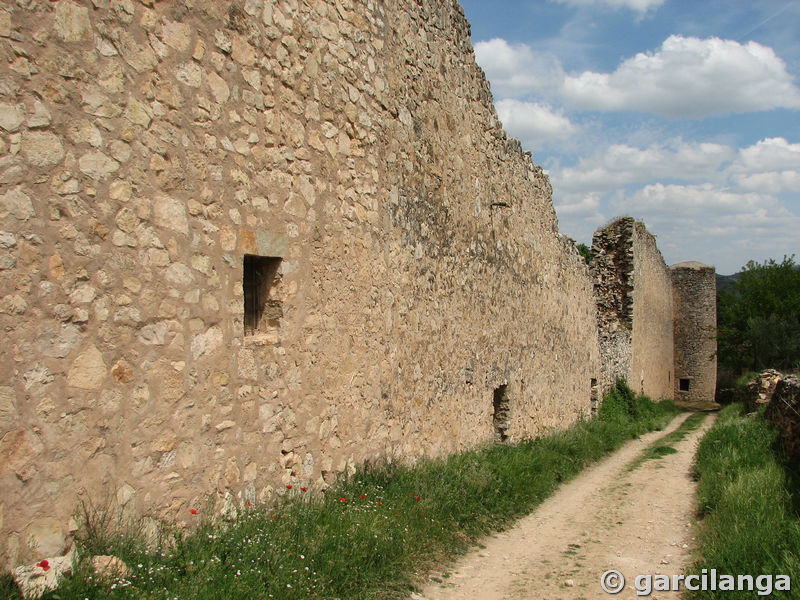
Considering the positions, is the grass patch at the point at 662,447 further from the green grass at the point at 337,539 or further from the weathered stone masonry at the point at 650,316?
the green grass at the point at 337,539

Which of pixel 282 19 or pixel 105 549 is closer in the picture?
pixel 105 549

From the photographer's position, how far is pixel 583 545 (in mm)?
6059

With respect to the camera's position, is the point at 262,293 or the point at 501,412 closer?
the point at 262,293

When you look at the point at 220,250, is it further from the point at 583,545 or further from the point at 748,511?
the point at 748,511

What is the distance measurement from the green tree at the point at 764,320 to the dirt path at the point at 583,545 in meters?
19.6

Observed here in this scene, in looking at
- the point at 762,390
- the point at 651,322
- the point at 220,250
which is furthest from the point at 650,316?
the point at 220,250

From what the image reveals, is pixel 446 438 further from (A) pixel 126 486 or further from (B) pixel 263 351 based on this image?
(A) pixel 126 486

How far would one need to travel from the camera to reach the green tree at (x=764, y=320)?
25.5 metres

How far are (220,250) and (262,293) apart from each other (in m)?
0.71

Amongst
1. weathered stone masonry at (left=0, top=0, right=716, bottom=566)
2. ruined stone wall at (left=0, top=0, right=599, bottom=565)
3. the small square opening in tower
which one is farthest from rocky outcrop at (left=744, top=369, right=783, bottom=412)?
the small square opening in tower

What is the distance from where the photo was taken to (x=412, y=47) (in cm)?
707

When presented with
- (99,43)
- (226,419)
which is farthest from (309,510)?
(99,43)

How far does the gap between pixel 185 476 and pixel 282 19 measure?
3385 mm

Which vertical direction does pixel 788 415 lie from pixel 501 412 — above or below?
above
